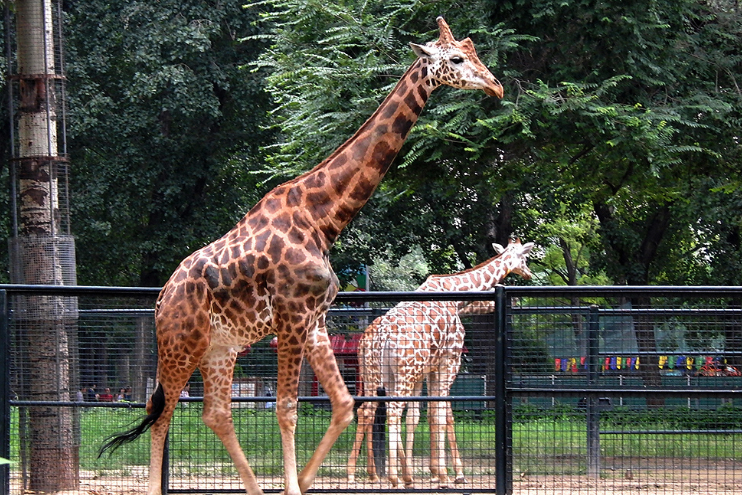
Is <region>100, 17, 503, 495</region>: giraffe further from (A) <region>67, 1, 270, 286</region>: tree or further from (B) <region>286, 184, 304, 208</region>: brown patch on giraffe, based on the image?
(A) <region>67, 1, 270, 286</region>: tree

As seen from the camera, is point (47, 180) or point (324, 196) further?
point (47, 180)

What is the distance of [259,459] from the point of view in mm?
8164

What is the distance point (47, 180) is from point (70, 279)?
1.11m

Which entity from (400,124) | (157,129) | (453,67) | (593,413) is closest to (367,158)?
(400,124)

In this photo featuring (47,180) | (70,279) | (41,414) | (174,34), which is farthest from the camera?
(174,34)

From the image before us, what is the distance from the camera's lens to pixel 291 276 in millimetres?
5754

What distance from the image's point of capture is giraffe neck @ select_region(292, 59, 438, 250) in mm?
5957

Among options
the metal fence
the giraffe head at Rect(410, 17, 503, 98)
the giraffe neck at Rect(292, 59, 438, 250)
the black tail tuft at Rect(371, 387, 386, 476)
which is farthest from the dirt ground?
the giraffe head at Rect(410, 17, 503, 98)

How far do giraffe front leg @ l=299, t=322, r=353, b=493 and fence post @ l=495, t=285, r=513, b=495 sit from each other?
1.14 metres

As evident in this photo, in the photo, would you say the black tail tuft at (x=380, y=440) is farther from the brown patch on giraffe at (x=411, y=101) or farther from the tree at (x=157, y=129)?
the tree at (x=157, y=129)

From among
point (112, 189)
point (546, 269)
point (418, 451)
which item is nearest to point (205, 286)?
point (418, 451)

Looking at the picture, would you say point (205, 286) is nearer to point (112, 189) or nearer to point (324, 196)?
point (324, 196)

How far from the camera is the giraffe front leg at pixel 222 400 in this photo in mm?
6145

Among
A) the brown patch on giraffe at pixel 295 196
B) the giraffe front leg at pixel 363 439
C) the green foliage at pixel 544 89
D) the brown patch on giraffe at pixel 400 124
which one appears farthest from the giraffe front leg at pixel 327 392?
the green foliage at pixel 544 89
